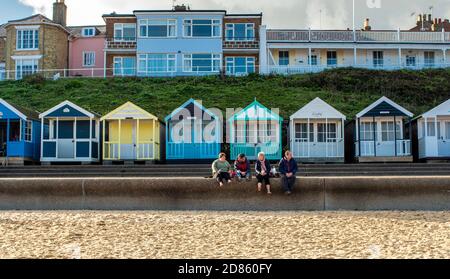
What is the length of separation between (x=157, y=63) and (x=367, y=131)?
26807 mm

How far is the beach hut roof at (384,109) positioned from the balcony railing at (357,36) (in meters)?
26.9

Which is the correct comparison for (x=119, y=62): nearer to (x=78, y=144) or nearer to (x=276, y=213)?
(x=78, y=144)

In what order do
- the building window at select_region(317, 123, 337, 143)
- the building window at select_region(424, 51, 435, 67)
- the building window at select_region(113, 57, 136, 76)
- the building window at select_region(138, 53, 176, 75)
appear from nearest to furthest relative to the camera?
the building window at select_region(317, 123, 337, 143), the building window at select_region(138, 53, 176, 75), the building window at select_region(113, 57, 136, 76), the building window at select_region(424, 51, 435, 67)

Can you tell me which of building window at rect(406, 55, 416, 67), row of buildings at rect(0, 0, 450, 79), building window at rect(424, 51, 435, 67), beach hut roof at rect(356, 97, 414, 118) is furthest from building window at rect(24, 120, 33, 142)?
building window at rect(424, 51, 435, 67)

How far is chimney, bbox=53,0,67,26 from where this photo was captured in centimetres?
5794

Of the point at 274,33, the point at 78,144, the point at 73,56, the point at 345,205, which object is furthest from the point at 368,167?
the point at 73,56

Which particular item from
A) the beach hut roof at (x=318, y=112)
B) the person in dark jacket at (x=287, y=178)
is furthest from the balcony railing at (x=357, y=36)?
the person in dark jacket at (x=287, y=178)

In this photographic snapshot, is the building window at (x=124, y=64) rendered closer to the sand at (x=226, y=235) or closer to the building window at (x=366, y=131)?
the building window at (x=366, y=131)

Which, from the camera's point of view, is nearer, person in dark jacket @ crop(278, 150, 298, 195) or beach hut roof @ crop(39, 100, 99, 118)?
person in dark jacket @ crop(278, 150, 298, 195)

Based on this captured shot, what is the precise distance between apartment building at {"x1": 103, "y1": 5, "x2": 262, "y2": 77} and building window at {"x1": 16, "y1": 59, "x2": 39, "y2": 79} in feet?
20.9

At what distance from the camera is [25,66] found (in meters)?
54.6

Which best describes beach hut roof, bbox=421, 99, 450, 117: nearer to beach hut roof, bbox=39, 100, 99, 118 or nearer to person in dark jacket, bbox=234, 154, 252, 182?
person in dark jacket, bbox=234, 154, 252, 182

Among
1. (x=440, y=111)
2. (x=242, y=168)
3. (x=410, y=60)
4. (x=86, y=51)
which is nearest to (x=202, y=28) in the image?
(x=86, y=51)

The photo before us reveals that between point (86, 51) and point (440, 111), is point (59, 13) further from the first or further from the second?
point (440, 111)
